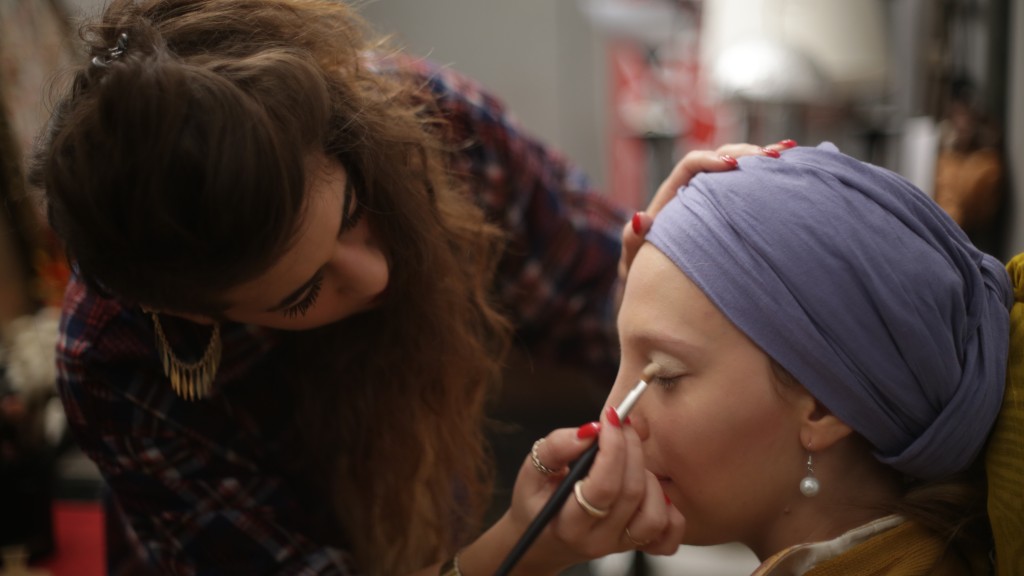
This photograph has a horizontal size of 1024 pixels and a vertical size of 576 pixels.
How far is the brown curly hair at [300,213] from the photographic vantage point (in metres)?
0.77

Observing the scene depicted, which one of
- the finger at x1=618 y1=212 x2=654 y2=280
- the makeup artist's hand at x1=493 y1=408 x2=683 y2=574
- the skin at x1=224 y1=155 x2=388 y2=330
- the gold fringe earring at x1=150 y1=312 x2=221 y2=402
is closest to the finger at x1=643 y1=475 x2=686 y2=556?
the makeup artist's hand at x1=493 y1=408 x2=683 y2=574

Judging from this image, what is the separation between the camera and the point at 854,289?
0.81 m

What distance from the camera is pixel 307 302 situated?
940mm

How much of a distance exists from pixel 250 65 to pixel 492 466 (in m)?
0.68

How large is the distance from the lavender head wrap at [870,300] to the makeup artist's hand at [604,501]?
0.52 ft

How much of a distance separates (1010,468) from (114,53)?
864 mm

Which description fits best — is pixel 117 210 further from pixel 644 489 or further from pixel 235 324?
pixel 644 489

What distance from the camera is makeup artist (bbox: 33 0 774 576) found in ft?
2.58

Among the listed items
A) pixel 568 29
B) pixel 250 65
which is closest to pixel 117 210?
pixel 250 65

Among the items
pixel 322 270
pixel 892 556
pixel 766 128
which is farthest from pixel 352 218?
pixel 766 128

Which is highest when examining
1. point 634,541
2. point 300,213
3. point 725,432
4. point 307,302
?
point 300,213

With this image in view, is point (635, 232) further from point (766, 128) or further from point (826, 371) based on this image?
point (766, 128)

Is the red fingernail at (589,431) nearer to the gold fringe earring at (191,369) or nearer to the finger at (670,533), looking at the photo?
the finger at (670,533)

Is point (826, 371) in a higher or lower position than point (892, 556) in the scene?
higher
